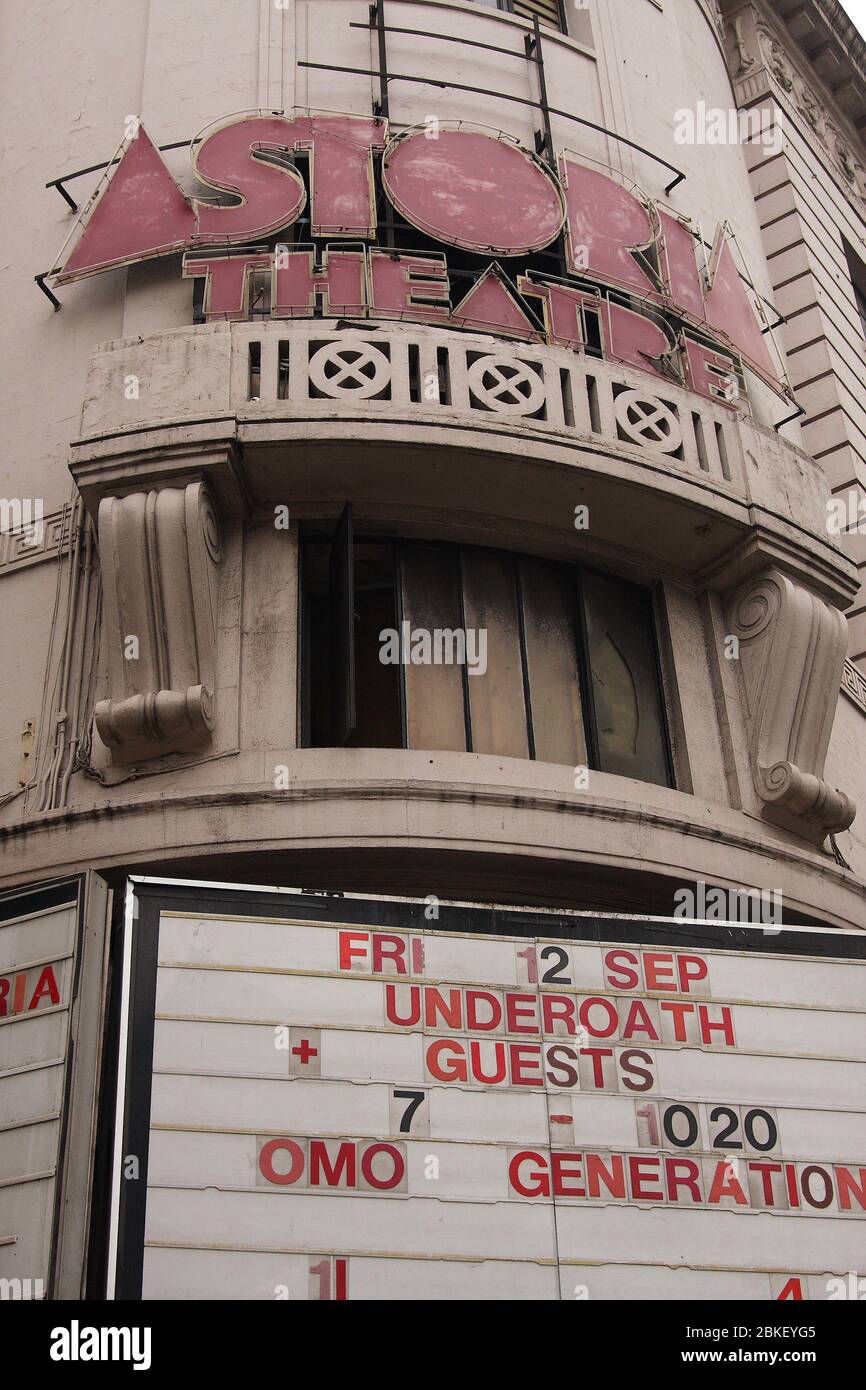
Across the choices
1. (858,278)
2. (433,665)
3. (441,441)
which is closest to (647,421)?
(441,441)

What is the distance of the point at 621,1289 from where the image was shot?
1136 cm

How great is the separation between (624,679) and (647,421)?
2378 mm

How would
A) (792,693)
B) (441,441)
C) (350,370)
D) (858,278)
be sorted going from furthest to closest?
(858,278) < (792,693) < (350,370) < (441,441)

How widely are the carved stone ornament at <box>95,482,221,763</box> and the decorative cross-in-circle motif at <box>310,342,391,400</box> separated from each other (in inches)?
61.3

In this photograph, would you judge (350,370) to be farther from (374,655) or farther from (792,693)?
(792,693)

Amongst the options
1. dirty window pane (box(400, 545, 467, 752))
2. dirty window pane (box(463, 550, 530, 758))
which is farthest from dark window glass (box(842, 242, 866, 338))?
dirty window pane (box(400, 545, 467, 752))

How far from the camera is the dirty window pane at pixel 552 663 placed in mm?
14977

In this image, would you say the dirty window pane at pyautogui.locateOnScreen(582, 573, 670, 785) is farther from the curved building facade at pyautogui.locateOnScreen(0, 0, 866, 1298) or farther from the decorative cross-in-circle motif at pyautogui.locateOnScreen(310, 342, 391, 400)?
the decorative cross-in-circle motif at pyautogui.locateOnScreen(310, 342, 391, 400)

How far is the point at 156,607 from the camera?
46.6 feet

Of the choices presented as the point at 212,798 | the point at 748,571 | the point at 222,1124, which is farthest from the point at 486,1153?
the point at 748,571

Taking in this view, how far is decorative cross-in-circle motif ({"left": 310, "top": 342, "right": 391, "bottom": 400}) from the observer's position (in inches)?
588

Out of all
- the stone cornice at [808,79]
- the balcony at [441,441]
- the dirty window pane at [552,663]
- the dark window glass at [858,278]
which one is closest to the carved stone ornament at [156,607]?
the balcony at [441,441]

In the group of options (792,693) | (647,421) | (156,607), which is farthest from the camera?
(647,421)

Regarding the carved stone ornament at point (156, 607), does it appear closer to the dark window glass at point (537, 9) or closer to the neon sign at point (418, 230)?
the neon sign at point (418, 230)
